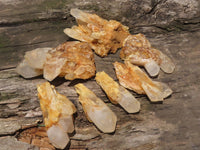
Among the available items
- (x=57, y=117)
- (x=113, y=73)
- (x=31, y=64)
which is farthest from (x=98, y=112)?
(x=31, y=64)

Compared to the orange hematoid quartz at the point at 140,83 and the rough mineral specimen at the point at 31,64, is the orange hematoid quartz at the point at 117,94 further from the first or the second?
the rough mineral specimen at the point at 31,64

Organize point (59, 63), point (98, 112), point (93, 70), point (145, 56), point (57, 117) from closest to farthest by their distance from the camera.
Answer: point (57, 117)
point (98, 112)
point (59, 63)
point (93, 70)
point (145, 56)

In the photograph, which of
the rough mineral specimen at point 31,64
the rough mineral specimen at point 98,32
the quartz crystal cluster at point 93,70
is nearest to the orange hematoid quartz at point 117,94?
the quartz crystal cluster at point 93,70

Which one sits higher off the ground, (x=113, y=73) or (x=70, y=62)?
(x=70, y=62)

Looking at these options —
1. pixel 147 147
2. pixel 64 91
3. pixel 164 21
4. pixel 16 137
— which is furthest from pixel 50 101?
pixel 164 21

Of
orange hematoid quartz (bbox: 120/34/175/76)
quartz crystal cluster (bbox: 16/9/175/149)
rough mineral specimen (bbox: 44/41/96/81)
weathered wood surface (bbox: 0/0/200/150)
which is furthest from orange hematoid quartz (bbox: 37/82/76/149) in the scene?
orange hematoid quartz (bbox: 120/34/175/76)

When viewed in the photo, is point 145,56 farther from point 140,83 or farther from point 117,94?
point 117,94
